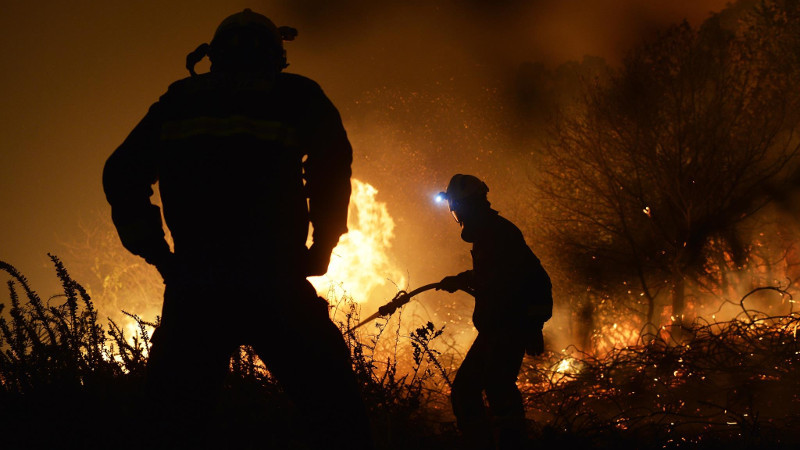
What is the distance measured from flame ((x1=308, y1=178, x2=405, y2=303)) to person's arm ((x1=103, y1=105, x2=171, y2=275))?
15.3m

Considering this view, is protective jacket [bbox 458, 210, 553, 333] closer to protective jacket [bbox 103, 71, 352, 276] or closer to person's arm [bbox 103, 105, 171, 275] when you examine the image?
protective jacket [bbox 103, 71, 352, 276]

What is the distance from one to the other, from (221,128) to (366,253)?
22944 millimetres

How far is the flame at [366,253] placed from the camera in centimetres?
2247

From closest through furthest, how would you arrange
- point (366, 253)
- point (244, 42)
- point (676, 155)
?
point (244, 42), point (676, 155), point (366, 253)

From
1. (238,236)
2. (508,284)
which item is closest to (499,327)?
(508,284)

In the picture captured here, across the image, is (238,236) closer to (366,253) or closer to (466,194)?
(466,194)

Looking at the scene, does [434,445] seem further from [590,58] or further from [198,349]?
[590,58]

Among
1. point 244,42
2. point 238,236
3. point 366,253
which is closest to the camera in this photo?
point 238,236

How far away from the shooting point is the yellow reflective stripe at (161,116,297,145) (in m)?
2.09

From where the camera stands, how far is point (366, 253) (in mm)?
24969

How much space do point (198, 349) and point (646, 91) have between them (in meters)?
17.9

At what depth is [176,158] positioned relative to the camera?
2.11 m

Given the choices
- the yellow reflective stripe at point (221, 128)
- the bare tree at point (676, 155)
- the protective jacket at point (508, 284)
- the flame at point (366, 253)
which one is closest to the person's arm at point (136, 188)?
the yellow reflective stripe at point (221, 128)

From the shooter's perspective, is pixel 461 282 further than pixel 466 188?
Yes
